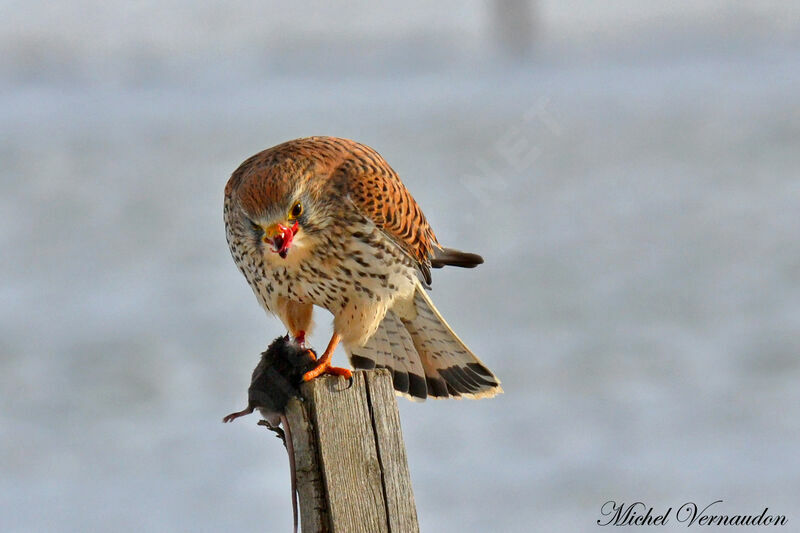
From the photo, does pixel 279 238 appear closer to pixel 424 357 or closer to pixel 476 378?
pixel 424 357

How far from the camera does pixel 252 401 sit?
2.81m

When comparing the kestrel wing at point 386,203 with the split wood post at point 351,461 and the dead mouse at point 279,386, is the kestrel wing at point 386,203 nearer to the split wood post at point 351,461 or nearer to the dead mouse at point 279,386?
the dead mouse at point 279,386

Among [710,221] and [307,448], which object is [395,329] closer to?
[307,448]

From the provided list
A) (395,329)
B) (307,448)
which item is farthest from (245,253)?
(307,448)

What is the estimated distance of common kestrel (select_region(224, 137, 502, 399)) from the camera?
352 centimetres

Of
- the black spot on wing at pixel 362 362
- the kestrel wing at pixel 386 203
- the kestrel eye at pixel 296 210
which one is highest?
the kestrel wing at pixel 386 203

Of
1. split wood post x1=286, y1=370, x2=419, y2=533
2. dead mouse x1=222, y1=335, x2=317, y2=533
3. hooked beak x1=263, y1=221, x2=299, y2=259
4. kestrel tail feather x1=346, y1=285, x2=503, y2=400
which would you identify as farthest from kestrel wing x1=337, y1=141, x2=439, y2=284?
split wood post x1=286, y1=370, x2=419, y2=533

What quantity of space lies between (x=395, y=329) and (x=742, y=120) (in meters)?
12.3

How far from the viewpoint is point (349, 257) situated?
142 inches

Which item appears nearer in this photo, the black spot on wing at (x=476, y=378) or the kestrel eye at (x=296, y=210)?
the kestrel eye at (x=296, y=210)

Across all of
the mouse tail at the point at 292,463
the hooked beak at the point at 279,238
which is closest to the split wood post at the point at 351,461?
the mouse tail at the point at 292,463

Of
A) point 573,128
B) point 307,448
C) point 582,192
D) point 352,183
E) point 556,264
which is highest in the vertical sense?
point 573,128

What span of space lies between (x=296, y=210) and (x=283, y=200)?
3.0 inches

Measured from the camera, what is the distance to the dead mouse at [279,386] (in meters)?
2.69
